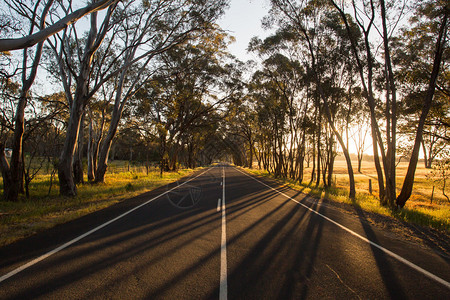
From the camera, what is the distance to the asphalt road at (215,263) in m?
3.31

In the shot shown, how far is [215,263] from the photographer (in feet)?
13.8

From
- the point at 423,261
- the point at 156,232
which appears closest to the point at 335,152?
the point at 423,261

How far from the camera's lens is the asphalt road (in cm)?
331

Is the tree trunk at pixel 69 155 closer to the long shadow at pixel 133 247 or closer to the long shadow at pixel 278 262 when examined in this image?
the long shadow at pixel 133 247

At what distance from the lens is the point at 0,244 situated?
4.88 meters

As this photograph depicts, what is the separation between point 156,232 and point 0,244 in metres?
3.22

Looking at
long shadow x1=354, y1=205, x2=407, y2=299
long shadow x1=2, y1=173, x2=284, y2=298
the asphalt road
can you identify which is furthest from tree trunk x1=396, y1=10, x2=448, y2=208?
long shadow x1=2, y1=173, x2=284, y2=298

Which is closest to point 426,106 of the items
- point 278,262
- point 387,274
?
point 387,274

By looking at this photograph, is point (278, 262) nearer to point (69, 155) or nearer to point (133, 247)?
point (133, 247)

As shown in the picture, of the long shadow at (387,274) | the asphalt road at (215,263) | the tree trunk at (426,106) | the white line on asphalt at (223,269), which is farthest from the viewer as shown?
the tree trunk at (426,106)

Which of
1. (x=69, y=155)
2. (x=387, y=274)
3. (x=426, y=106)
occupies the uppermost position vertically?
(x=426, y=106)

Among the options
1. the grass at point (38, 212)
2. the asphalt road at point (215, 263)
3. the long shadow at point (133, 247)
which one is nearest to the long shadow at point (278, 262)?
the asphalt road at point (215, 263)

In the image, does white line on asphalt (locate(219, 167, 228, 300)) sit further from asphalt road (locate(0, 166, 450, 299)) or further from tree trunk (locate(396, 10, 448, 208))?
tree trunk (locate(396, 10, 448, 208))

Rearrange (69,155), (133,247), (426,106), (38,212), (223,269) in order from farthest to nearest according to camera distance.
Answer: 1. (69,155)
2. (426,106)
3. (38,212)
4. (133,247)
5. (223,269)
